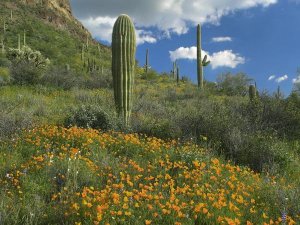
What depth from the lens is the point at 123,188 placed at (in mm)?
5488

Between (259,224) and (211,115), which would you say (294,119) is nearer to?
(211,115)

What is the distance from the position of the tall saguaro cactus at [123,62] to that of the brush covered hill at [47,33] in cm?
2522

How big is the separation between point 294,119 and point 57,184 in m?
7.52

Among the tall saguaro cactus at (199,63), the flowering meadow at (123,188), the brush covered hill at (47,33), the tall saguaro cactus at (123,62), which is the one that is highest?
the brush covered hill at (47,33)

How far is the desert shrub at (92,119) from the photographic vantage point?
32.4 feet

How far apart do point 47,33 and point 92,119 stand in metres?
43.1

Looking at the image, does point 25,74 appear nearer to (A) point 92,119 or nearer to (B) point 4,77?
(B) point 4,77

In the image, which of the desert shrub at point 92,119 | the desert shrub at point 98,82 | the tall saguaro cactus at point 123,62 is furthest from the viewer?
the desert shrub at point 98,82

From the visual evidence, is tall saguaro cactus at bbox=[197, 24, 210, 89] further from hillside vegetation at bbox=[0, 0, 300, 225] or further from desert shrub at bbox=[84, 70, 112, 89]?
hillside vegetation at bbox=[0, 0, 300, 225]

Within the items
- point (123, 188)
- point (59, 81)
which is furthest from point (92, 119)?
point (59, 81)

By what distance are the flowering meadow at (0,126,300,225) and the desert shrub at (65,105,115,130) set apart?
6.27 feet

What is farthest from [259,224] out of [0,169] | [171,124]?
[171,124]

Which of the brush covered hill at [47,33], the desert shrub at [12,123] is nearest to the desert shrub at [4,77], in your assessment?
the desert shrub at [12,123]

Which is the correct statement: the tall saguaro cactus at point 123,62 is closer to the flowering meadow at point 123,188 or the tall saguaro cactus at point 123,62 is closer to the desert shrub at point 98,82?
the flowering meadow at point 123,188
